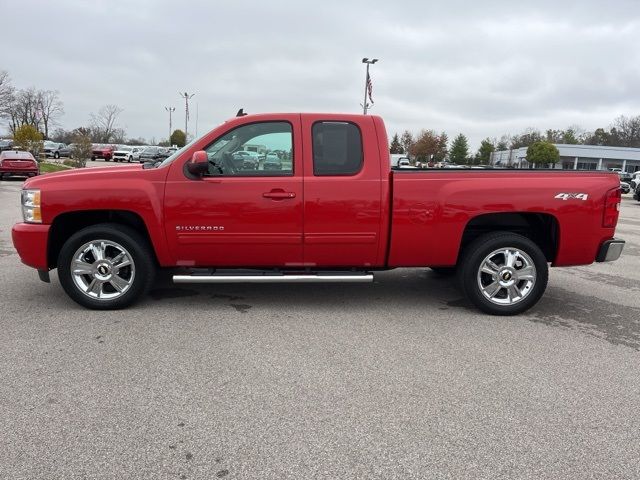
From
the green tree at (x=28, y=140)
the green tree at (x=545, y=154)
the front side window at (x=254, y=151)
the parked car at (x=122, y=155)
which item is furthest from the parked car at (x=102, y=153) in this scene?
the green tree at (x=545, y=154)

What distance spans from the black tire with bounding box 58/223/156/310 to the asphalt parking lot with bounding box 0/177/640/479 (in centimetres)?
13

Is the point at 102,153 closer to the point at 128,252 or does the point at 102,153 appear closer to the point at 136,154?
the point at 136,154

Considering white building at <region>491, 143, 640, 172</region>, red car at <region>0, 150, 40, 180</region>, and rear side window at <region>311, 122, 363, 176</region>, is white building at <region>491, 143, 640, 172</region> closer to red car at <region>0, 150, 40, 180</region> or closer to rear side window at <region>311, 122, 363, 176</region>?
red car at <region>0, 150, 40, 180</region>

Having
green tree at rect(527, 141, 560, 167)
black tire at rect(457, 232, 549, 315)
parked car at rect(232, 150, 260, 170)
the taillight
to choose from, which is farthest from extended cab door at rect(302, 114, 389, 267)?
green tree at rect(527, 141, 560, 167)

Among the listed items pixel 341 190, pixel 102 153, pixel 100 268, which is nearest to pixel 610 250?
pixel 341 190

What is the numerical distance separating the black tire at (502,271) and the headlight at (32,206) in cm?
423

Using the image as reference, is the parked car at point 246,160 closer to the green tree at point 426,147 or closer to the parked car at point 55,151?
the parked car at point 55,151

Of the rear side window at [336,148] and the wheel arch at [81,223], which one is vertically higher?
the rear side window at [336,148]

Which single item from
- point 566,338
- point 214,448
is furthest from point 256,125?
point 566,338

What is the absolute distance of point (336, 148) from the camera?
491cm

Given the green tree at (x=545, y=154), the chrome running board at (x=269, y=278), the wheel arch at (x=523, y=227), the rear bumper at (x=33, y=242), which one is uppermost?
the green tree at (x=545, y=154)

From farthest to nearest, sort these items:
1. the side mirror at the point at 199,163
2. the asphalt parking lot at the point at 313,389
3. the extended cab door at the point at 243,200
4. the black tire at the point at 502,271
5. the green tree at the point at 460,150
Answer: the green tree at the point at 460,150
the black tire at the point at 502,271
the extended cab door at the point at 243,200
the side mirror at the point at 199,163
the asphalt parking lot at the point at 313,389

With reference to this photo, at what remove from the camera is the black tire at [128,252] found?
480cm

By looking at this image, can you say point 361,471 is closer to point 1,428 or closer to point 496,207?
point 1,428
